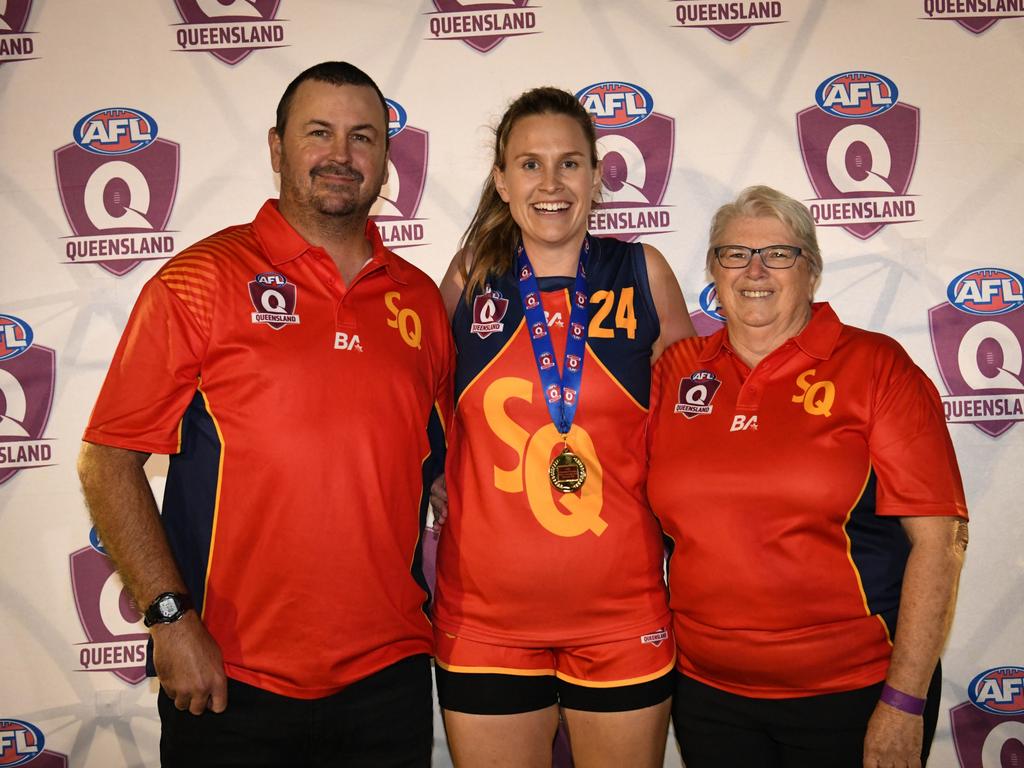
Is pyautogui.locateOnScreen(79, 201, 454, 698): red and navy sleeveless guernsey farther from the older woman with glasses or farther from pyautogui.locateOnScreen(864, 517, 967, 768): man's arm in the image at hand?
pyautogui.locateOnScreen(864, 517, 967, 768): man's arm

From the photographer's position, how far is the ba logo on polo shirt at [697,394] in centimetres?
214

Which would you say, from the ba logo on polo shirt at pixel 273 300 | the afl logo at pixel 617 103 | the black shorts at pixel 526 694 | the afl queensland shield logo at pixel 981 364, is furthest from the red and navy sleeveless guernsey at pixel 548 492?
the afl queensland shield logo at pixel 981 364

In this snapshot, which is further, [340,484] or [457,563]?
[457,563]

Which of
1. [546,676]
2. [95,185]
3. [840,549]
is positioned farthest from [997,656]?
[95,185]

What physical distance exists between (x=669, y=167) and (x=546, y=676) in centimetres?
183

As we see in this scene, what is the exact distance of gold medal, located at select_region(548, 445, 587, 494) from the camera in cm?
211

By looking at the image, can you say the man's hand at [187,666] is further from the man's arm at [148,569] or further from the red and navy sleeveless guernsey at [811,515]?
the red and navy sleeveless guernsey at [811,515]

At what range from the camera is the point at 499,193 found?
2459 mm

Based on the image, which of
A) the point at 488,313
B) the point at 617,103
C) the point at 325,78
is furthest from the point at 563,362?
the point at 617,103

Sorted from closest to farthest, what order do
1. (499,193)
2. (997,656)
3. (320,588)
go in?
(320,588) → (499,193) → (997,656)

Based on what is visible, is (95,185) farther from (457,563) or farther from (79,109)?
(457,563)

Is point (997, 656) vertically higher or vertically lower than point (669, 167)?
lower

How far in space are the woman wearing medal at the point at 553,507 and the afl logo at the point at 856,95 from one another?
3.95 feet

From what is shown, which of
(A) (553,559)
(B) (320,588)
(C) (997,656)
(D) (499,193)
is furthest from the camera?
(C) (997,656)
